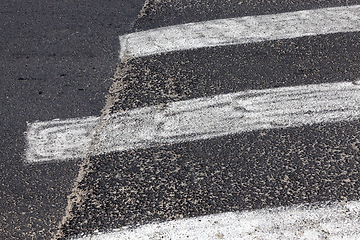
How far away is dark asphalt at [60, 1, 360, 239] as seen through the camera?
2.48 metres

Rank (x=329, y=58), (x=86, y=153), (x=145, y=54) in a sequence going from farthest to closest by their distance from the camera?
1. (x=145, y=54)
2. (x=329, y=58)
3. (x=86, y=153)

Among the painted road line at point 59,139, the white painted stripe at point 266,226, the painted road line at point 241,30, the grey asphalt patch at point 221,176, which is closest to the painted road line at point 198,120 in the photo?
the painted road line at point 59,139

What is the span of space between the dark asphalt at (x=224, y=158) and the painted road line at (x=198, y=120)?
9cm

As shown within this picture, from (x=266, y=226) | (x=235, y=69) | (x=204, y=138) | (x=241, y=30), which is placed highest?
(x=241, y=30)

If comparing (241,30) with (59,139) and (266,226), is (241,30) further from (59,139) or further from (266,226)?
(266,226)

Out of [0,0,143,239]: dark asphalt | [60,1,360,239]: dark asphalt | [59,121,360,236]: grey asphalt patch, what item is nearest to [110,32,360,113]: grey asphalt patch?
[60,1,360,239]: dark asphalt

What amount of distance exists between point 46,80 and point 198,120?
1503 millimetres

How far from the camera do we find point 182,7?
4898 mm

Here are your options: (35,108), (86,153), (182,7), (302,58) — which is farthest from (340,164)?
(182,7)

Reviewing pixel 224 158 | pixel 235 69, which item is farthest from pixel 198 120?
pixel 235 69

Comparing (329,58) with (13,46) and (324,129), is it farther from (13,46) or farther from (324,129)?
(13,46)

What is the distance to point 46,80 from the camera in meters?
3.80

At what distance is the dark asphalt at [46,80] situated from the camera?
8.63 ft

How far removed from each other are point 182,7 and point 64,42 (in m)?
1.41
